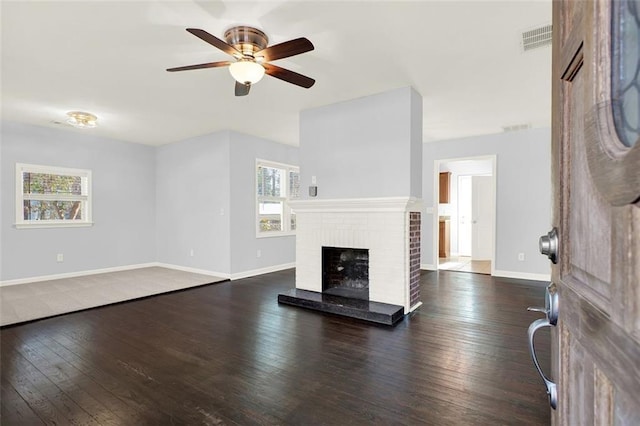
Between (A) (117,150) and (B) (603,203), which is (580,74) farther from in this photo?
(A) (117,150)

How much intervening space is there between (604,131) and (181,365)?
2632 millimetres

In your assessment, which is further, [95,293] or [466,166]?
[466,166]

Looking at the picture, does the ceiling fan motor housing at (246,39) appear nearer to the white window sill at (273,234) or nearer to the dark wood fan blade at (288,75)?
the dark wood fan blade at (288,75)

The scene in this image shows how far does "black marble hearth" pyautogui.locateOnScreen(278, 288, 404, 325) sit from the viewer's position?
3140mm

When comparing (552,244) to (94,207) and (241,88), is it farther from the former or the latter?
(94,207)

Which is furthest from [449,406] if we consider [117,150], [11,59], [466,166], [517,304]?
[466,166]

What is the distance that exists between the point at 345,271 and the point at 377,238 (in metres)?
0.73

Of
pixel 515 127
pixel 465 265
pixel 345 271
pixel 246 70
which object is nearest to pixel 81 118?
pixel 246 70

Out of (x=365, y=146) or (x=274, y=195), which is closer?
(x=365, y=146)

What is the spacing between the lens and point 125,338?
9.29 feet

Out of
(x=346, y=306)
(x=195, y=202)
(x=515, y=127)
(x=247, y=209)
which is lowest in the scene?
(x=346, y=306)

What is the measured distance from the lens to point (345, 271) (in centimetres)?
401

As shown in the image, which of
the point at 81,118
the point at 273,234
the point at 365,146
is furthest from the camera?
the point at 273,234

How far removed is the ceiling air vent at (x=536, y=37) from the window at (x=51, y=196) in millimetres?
6559
